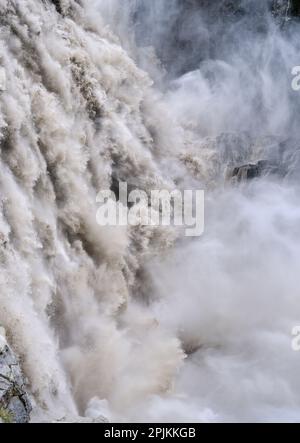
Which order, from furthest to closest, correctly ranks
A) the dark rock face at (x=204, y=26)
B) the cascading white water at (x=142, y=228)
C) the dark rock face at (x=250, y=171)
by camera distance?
the dark rock face at (x=204, y=26)
the dark rock face at (x=250, y=171)
the cascading white water at (x=142, y=228)

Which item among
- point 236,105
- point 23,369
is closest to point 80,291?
point 23,369

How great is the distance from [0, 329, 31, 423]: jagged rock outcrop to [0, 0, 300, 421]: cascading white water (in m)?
0.48

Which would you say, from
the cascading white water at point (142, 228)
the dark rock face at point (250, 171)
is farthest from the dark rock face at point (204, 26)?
the dark rock face at point (250, 171)

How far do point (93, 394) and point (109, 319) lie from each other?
178cm

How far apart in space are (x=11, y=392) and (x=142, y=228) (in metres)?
6.60

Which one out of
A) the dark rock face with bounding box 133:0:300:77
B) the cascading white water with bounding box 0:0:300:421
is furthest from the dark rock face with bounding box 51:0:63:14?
the dark rock face with bounding box 133:0:300:77

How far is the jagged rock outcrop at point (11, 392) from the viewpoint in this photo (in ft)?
22.1

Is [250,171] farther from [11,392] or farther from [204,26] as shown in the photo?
[11,392]

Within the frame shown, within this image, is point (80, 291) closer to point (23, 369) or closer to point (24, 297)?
point (24, 297)

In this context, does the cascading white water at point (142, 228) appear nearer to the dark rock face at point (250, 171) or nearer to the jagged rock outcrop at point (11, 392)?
the dark rock face at point (250, 171)

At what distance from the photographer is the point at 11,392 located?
22.6 feet

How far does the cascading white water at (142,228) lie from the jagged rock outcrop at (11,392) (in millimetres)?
479

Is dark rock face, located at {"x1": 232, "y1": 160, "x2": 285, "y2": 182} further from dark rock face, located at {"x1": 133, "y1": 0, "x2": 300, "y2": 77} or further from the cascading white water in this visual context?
dark rock face, located at {"x1": 133, "y1": 0, "x2": 300, "y2": 77}

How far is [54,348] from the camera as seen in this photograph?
895cm
